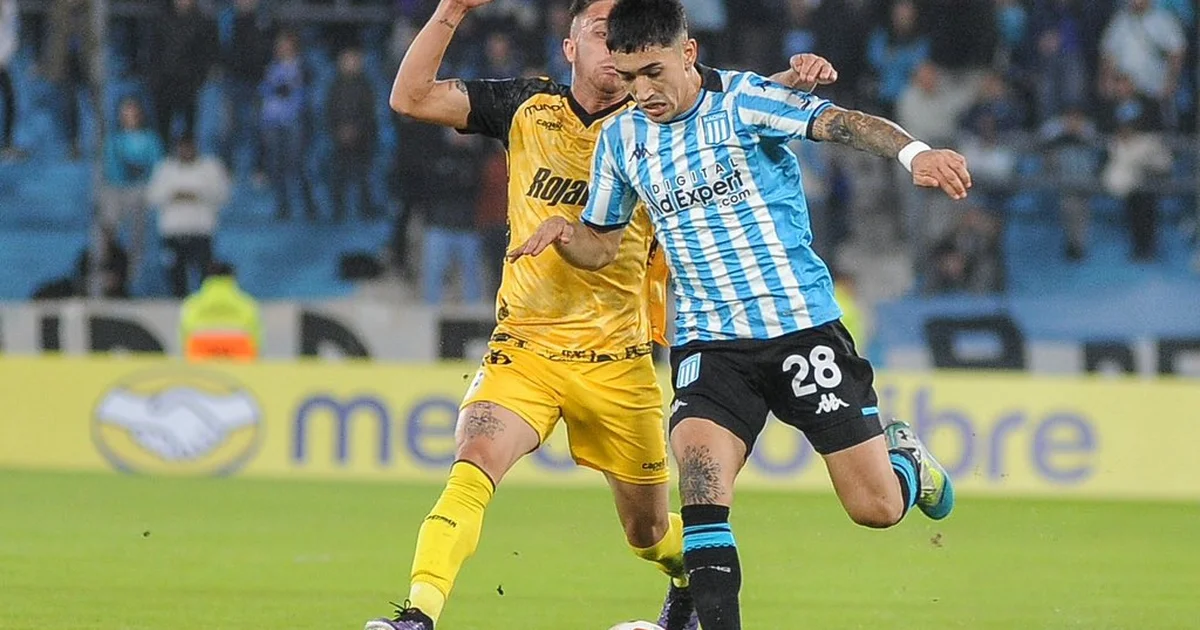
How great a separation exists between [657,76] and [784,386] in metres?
1.07

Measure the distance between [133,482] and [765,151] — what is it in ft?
31.7

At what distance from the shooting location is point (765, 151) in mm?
6168

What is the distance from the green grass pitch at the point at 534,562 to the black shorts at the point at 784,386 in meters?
1.68

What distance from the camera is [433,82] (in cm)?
682

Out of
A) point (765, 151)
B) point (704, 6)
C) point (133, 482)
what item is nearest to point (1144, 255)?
point (704, 6)

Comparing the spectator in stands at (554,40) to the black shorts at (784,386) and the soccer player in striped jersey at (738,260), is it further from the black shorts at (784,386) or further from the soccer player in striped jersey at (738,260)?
the black shorts at (784,386)

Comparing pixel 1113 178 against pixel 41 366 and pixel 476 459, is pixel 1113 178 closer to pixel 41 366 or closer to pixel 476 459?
pixel 41 366

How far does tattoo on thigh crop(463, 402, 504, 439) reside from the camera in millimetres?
6422

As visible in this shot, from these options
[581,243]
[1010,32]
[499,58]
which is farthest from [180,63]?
[581,243]

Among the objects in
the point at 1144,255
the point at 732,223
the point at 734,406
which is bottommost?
the point at 1144,255

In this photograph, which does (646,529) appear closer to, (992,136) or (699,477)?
(699,477)

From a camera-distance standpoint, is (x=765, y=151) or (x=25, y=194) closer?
(x=765, y=151)

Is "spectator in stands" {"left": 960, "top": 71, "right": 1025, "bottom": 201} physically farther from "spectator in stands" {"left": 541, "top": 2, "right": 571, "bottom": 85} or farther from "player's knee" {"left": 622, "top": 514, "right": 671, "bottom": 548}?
"player's knee" {"left": 622, "top": 514, "right": 671, "bottom": 548}

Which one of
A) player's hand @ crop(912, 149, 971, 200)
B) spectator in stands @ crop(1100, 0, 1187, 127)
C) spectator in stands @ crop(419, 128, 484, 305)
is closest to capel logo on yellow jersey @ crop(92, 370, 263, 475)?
spectator in stands @ crop(419, 128, 484, 305)
